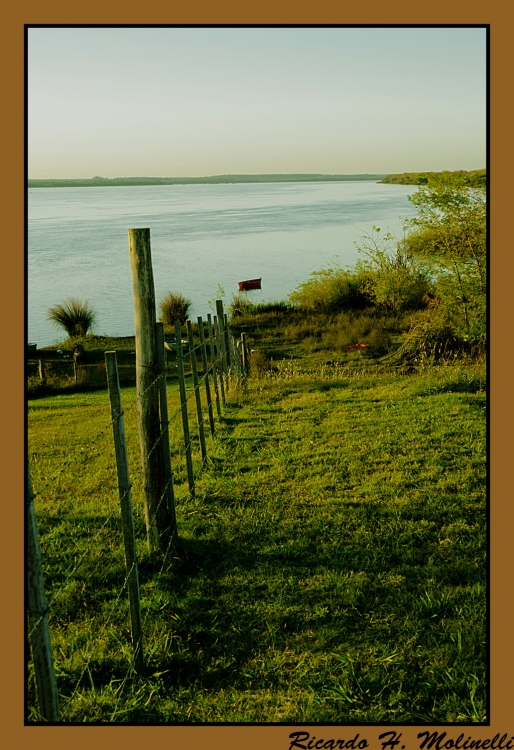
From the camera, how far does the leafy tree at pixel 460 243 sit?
19.8 m

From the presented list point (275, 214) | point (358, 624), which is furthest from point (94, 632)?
point (275, 214)

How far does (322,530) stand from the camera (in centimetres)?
586

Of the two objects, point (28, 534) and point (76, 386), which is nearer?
point (28, 534)

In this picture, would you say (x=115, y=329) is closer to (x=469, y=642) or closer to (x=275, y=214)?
(x=469, y=642)

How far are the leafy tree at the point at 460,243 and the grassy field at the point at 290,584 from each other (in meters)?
12.0

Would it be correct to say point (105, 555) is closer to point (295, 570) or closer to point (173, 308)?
point (295, 570)

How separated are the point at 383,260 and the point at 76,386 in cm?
1913

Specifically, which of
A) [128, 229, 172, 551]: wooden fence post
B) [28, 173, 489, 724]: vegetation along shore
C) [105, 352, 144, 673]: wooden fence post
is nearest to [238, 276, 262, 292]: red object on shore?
[28, 173, 489, 724]: vegetation along shore

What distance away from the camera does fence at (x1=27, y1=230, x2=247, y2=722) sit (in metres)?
3.01

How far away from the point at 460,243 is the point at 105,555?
17.4 metres

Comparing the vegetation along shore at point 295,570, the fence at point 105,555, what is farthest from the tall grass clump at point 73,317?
the fence at point 105,555

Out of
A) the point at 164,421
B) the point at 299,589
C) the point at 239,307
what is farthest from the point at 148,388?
the point at 239,307

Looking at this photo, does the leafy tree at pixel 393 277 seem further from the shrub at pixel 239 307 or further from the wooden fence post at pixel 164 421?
the wooden fence post at pixel 164 421

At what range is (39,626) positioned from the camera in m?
2.71
